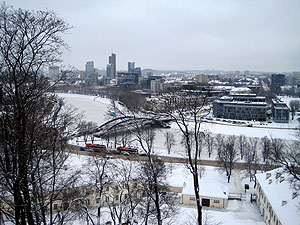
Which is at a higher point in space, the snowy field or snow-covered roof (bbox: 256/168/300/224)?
snow-covered roof (bbox: 256/168/300/224)

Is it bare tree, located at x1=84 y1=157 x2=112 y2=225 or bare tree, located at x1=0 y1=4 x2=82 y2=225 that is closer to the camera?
bare tree, located at x1=0 y1=4 x2=82 y2=225

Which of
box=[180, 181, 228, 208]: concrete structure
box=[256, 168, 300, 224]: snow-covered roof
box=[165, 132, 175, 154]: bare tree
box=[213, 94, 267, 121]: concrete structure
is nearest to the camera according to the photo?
box=[256, 168, 300, 224]: snow-covered roof

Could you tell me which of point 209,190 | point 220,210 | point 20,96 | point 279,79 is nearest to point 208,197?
point 209,190

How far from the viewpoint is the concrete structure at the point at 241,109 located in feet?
76.1

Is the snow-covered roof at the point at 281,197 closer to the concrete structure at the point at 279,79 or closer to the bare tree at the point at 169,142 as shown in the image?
the bare tree at the point at 169,142

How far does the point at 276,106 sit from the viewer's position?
22641 mm

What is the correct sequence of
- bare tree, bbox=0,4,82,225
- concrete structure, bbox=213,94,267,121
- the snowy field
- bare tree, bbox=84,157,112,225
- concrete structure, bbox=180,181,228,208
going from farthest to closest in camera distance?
1. concrete structure, bbox=213,94,267,121
2. concrete structure, bbox=180,181,228,208
3. the snowy field
4. bare tree, bbox=84,157,112,225
5. bare tree, bbox=0,4,82,225

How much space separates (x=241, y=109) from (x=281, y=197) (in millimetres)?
18459

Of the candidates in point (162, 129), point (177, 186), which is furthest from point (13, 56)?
Answer: point (162, 129)

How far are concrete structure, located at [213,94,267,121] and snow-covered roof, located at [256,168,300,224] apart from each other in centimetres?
1631

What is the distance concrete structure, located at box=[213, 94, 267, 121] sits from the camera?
23188 mm

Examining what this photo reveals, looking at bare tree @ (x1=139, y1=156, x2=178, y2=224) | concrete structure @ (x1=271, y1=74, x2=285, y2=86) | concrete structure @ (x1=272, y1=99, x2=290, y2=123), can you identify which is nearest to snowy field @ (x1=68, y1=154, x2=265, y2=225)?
bare tree @ (x1=139, y1=156, x2=178, y2=224)

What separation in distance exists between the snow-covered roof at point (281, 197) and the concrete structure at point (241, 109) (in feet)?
53.5

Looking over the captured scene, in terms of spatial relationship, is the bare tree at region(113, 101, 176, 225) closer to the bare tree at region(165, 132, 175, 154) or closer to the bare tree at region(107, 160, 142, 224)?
the bare tree at region(107, 160, 142, 224)
